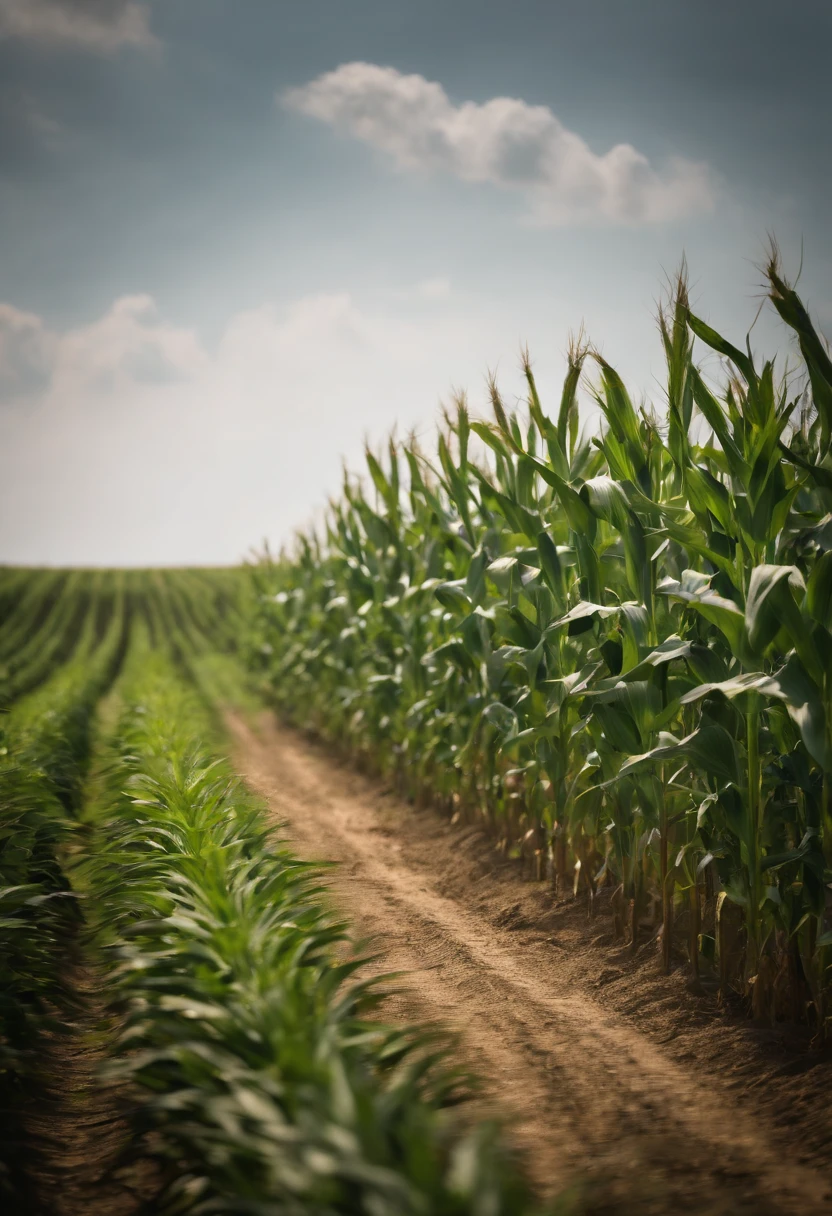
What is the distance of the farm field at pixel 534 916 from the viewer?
228cm

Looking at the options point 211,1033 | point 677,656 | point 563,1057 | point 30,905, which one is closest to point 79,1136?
point 211,1033

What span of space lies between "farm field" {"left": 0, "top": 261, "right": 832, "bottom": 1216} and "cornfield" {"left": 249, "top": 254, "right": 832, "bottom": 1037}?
18mm

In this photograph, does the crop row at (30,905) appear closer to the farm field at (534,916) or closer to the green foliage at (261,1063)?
the farm field at (534,916)

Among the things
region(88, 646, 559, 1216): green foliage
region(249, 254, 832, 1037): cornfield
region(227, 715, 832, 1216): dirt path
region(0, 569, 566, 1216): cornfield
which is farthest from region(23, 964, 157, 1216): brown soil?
region(249, 254, 832, 1037): cornfield

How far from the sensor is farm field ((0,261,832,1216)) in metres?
2.28

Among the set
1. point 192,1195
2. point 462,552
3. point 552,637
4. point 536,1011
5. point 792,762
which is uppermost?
point 462,552

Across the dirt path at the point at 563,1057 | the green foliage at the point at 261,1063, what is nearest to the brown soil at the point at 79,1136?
the green foliage at the point at 261,1063

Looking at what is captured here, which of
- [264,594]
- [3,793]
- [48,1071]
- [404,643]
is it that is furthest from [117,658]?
[48,1071]

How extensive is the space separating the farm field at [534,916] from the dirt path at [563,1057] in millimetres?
18

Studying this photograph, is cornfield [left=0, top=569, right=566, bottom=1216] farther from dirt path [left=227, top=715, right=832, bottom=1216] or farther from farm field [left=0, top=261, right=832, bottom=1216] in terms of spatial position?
dirt path [left=227, top=715, right=832, bottom=1216]

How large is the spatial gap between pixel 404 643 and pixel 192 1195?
604 cm

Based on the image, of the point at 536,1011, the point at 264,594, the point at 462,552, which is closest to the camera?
the point at 536,1011

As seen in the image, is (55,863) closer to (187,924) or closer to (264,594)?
(187,924)

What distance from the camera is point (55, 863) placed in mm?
4766
